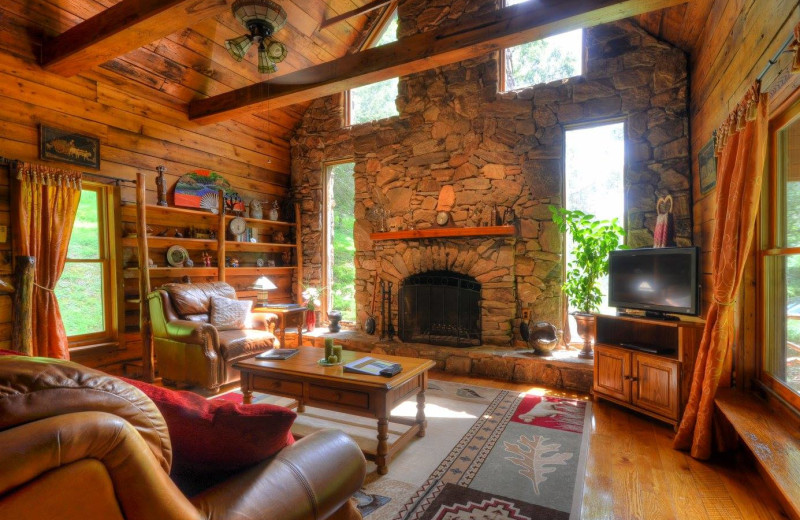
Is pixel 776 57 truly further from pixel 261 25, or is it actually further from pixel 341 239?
pixel 341 239

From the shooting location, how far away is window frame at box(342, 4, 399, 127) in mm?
5374

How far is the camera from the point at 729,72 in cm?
277

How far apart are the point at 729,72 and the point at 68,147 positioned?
208 inches

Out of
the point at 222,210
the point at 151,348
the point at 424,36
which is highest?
the point at 424,36

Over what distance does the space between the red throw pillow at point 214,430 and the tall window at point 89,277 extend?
356 centimetres

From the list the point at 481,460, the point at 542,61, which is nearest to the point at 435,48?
the point at 542,61

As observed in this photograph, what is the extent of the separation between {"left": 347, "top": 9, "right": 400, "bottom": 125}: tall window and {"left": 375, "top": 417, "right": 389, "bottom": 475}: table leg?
164 inches

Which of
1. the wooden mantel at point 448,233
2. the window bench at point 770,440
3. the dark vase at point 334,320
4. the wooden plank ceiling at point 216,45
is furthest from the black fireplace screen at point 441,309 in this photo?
the wooden plank ceiling at point 216,45

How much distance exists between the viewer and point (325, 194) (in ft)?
19.5

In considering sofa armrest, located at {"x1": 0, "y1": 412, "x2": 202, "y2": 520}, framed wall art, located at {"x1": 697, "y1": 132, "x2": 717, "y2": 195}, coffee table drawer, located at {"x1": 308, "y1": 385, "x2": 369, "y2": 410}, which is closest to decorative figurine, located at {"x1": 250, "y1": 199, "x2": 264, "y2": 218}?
coffee table drawer, located at {"x1": 308, "y1": 385, "x2": 369, "y2": 410}

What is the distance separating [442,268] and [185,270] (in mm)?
2954

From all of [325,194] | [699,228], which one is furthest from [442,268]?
[699,228]

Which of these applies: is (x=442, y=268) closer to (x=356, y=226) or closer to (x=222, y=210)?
(x=356, y=226)

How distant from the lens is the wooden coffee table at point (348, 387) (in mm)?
2350
